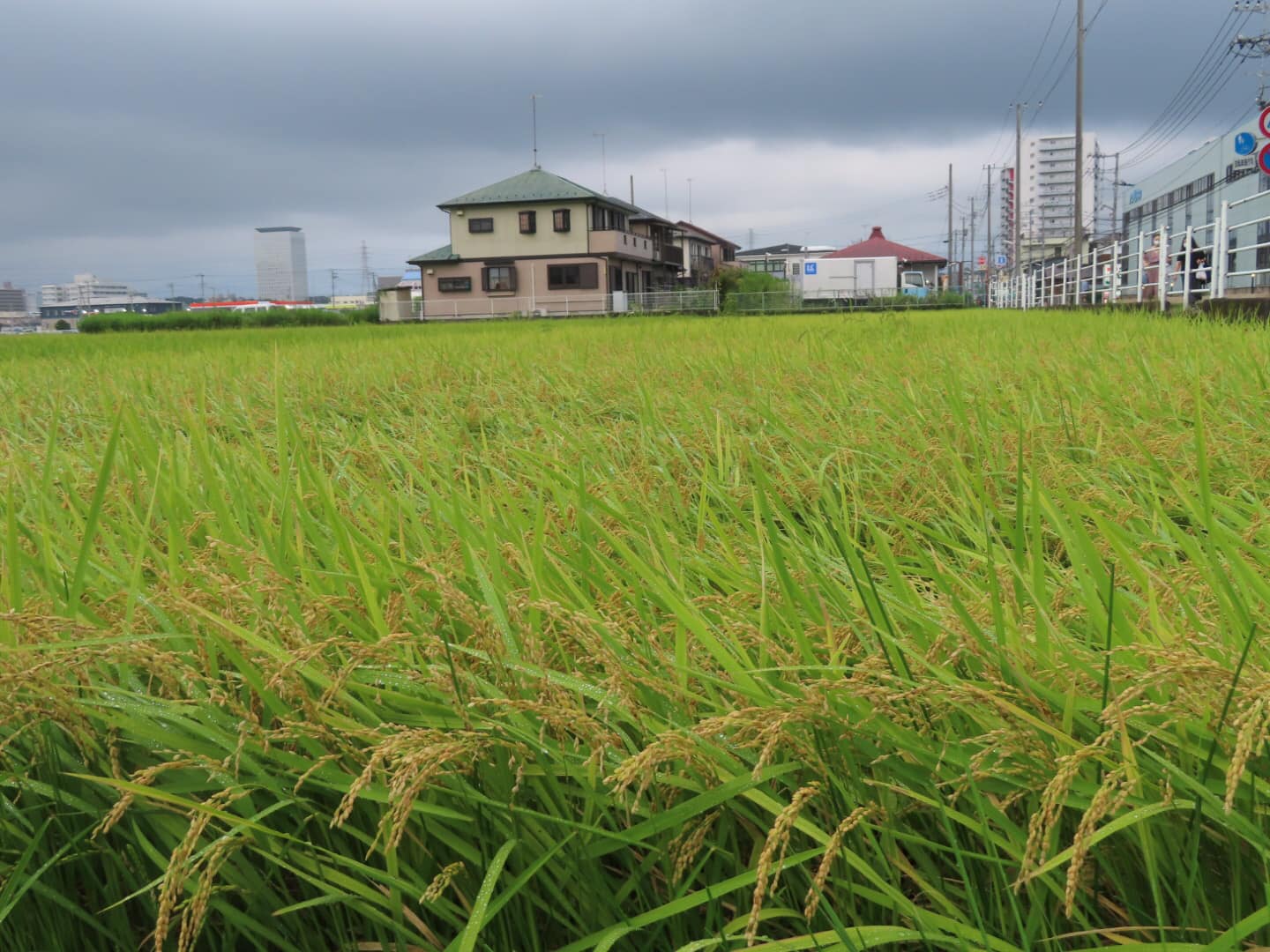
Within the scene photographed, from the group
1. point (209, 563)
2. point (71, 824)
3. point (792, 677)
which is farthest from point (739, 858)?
point (209, 563)

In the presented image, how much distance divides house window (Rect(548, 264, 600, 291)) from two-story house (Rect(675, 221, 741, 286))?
56.4 ft

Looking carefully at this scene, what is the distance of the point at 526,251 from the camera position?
146ft

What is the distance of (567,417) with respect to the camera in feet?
12.3

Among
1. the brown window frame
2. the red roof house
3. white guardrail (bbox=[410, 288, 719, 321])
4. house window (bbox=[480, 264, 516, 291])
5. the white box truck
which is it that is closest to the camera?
white guardrail (bbox=[410, 288, 719, 321])

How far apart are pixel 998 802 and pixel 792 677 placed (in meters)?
0.25

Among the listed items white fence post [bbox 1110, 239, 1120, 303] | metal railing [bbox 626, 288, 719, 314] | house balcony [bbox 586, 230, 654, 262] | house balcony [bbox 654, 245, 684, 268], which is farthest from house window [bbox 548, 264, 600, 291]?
white fence post [bbox 1110, 239, 1120, 303]

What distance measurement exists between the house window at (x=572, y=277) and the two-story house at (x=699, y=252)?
17.2 meters

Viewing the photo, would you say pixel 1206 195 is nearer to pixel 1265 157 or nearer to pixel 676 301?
pixel 676 301

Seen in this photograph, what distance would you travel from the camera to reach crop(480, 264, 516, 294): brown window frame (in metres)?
44.4

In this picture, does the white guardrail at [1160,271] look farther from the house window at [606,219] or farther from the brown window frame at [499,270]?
the brown window frame at [499,270]

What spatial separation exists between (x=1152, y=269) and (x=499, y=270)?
35.5 m

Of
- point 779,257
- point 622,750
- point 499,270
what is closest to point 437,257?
point 499,270

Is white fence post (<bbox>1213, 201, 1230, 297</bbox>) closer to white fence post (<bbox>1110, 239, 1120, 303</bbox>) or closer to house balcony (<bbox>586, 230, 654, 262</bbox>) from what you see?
white fence post (<bbox>1110, 239, 1120, 303</bbox>)

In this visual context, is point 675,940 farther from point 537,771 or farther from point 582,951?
point 537,771
